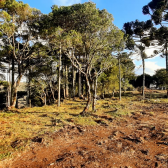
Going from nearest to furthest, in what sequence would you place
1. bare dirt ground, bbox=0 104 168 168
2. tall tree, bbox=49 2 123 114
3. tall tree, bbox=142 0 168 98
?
bare dirt ground, bbox=0 104 168 168 < tall tree, bbox=49 2 123 114 < tall tree, bbox=142 0 168 98

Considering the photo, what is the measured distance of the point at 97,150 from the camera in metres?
5.83

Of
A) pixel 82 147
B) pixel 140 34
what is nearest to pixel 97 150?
pixel 82 147

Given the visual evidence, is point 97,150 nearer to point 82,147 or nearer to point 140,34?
point 82,147

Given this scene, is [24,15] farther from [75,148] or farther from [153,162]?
[153,162]

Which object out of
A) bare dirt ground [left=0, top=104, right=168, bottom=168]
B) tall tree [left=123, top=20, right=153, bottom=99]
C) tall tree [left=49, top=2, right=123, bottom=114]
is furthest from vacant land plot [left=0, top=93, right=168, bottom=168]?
tall tree [left=123, top=20, right=153, bottom=99]

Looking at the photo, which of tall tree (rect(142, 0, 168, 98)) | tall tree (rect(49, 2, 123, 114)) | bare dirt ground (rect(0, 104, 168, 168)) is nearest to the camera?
Answer: bare dirt ground (rect(0, 104, 168, 168))

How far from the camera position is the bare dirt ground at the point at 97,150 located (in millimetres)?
4809

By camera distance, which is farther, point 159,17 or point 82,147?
point 159,17

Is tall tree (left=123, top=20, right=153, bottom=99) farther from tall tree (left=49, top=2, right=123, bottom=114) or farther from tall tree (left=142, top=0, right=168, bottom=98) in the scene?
tall tree (left=49, top=2, right=123, bottom=114)

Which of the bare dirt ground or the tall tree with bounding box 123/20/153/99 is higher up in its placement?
the tall tree with bounding box 123/20/153/99

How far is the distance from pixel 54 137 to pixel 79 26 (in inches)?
366

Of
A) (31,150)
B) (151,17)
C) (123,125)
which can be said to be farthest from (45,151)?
(151,17)

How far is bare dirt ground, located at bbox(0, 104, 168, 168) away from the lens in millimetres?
4809

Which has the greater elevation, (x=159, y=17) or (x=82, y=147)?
(x=159, y=17)
